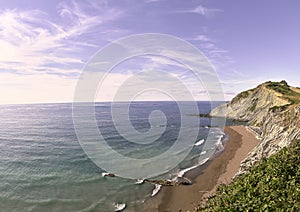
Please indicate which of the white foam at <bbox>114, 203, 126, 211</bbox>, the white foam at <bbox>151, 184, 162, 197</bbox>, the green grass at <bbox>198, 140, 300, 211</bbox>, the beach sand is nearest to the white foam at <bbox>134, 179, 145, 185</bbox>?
the white foam at <bbox>151, 184, 162, 197</bbox>

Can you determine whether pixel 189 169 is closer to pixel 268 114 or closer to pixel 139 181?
pixel 139 181

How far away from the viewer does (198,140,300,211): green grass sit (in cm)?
1248

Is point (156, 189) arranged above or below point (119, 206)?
above

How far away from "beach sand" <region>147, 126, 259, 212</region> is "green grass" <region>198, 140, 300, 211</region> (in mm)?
9254

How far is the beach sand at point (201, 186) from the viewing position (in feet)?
81.1

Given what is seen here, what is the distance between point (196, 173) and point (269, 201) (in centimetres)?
2221

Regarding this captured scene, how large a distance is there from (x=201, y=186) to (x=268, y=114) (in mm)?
21498

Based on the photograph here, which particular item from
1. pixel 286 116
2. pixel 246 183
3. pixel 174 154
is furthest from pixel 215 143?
pixel 246 183

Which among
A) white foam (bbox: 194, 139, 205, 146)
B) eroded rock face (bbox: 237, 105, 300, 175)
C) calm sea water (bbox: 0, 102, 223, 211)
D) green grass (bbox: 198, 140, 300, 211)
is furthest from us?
white foam (bbox: 194, 139, 205, 146)

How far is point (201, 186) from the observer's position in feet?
96.7

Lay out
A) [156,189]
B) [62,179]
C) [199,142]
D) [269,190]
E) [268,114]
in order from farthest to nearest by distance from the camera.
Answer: [199,142], [268,114], [62,179], [156,189], [269,190]

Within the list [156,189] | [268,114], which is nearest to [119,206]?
[156,189]

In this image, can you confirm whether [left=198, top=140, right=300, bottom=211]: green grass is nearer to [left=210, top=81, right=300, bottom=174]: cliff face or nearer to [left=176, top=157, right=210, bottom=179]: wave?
[left=210, top=81, right=300, bottom=174]: cliff face

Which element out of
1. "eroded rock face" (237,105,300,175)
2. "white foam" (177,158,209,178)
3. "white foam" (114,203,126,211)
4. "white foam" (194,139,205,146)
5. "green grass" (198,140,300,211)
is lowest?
"white foam" (114,203,126,211)
